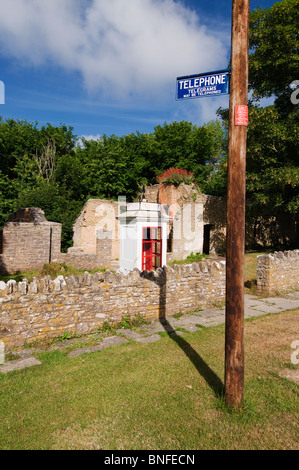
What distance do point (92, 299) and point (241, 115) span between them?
4084 millimetres

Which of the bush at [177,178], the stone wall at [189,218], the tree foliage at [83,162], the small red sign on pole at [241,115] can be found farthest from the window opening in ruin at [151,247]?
the tree foliage at [83,162]

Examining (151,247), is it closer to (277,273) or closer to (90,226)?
(277,273)

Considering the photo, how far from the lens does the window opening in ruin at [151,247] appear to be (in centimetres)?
1023

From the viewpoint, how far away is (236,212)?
10.8ft

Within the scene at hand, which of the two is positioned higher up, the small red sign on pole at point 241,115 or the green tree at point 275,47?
the green tree at point 275,47

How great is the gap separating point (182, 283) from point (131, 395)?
3.76 meters

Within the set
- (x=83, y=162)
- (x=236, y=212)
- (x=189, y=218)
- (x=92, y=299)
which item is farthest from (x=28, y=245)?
(x=83, y=162)

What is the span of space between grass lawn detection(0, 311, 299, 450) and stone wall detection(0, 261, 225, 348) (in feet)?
2.18

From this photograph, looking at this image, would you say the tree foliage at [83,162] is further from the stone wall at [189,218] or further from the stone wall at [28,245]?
the stone wall at [189,218]

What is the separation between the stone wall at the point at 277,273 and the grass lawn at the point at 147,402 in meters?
4.39

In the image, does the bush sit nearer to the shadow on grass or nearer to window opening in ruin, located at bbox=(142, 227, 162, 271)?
window opening in ruin, located at bbox=(142, 227, 162, 271)

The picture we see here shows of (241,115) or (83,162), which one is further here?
(83,162)

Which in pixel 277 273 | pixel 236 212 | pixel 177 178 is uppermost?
pixel 177 178

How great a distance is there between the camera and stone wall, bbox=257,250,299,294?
9.16m
